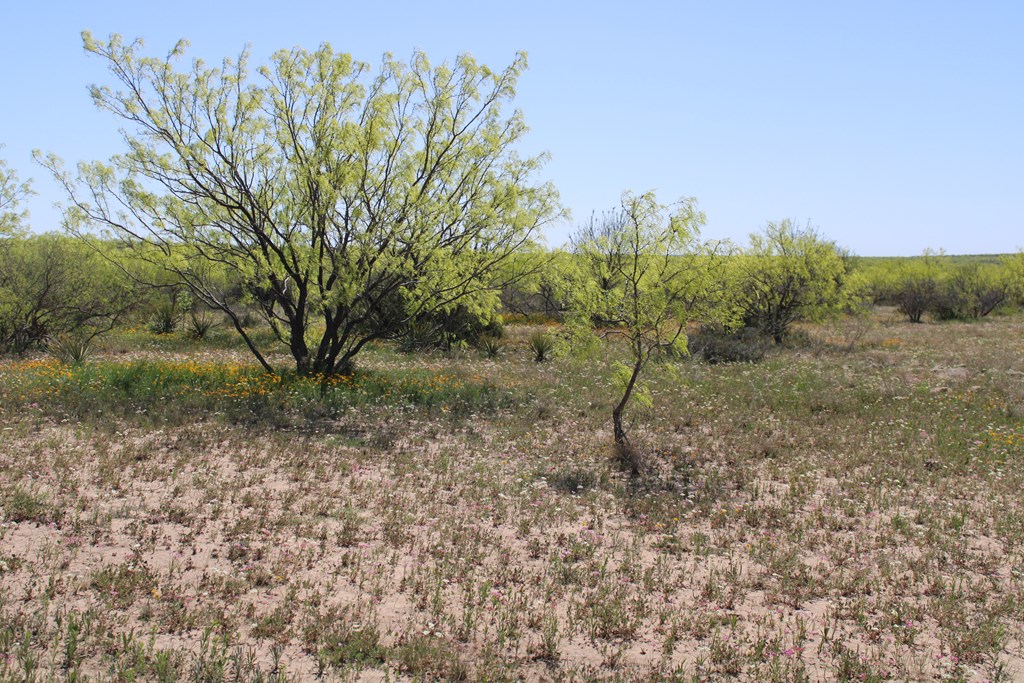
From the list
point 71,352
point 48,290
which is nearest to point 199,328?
point 48,290

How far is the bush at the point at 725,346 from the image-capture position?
2145 cm

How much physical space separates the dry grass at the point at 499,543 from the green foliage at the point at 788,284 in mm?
12978

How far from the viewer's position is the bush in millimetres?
21453

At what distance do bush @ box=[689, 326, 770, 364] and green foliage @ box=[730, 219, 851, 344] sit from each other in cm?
197

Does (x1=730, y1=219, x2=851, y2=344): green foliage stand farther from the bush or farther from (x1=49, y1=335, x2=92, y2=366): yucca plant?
(x1=49, y1=335, x2=92, y2=366): yucca plant

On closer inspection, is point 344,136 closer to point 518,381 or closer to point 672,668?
point 518,381

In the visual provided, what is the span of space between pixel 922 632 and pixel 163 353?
19705 mm

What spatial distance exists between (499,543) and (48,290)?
58.8ft

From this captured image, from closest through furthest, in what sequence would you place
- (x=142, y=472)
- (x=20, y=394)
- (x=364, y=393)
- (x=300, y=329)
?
1. (x=142, y=472)
2. (x=20, y=394)
3. (x=364, y=393)
4. (x=300, y=329)

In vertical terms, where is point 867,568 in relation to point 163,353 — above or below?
below

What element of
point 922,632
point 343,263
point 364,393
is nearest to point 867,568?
point 922,632

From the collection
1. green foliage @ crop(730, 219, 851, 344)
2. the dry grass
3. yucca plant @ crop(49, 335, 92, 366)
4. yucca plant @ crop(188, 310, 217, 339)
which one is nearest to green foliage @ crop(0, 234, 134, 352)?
yucca plant @ crop(49, 335, 92, 366)

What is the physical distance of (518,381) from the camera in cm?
A: 1639

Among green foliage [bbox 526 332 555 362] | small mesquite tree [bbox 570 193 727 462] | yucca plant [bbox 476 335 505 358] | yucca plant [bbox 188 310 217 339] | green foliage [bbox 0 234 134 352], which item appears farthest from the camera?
yucca plant [bbox 188 310 217 339]
